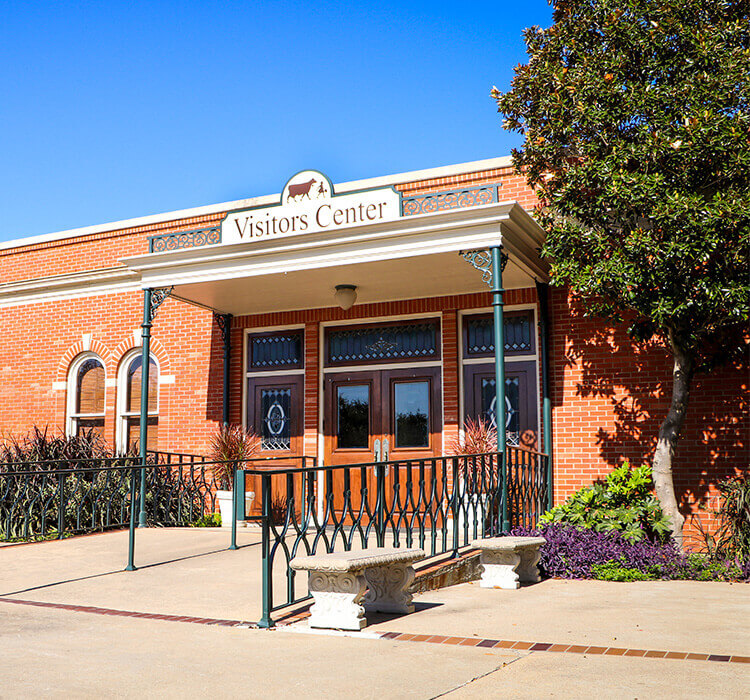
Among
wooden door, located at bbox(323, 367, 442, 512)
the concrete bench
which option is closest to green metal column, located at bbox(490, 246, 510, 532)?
the concrete bench

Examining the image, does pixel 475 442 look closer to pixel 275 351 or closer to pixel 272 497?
pixel 272 497

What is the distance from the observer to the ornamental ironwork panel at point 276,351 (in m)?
12.2

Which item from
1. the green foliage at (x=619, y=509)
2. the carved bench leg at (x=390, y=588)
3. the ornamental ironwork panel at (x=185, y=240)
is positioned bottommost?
the carved bench leg at (x=390, y=588)

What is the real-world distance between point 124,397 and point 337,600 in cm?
888

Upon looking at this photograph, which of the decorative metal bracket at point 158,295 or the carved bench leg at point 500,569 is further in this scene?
the decorative metal bracket at point 158,295

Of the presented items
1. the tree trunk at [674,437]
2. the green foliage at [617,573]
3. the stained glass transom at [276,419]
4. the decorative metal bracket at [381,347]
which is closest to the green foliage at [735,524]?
the tree trunk at [674,437]

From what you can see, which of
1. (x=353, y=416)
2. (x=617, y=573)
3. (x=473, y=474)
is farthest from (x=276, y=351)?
(x=617, y=573)

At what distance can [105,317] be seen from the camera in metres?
13.6

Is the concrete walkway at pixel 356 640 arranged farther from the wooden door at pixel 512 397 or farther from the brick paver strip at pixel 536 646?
the wooden door at pixel 512 397

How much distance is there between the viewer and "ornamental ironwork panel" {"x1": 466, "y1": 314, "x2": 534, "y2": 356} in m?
10.7

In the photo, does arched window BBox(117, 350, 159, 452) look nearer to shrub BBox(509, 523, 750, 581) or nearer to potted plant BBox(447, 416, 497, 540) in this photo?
potted plant BBox(447, 416, 497, 540)

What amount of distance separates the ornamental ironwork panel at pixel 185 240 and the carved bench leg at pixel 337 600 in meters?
5.92

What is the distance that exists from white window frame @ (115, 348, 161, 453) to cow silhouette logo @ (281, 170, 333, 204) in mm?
4667

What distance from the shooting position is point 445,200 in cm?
914
